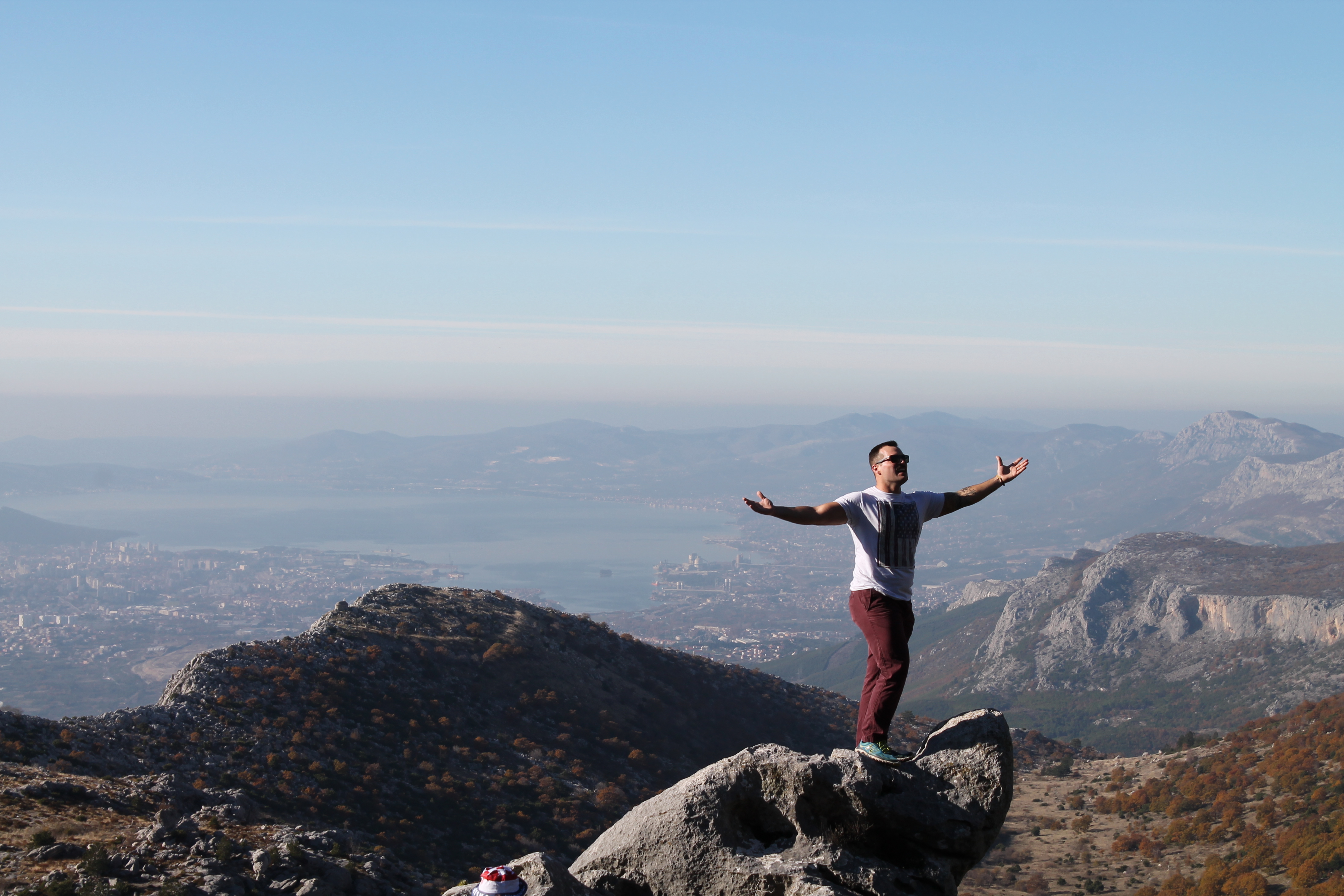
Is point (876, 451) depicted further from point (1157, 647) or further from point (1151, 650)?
point (1157, 647)

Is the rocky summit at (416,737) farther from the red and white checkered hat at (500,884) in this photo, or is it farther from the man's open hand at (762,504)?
the man's open hand at (762,504)

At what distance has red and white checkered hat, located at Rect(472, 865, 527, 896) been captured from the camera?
696 centimetres

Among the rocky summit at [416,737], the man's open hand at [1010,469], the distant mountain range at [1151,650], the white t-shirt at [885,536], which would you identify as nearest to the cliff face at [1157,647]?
the distant mountain range at [1151,650]

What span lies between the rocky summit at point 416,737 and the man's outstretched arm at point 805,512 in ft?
41.6

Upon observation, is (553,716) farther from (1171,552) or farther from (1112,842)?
(1171,552)

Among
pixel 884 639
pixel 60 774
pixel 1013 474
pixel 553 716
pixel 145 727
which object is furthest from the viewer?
pixel 553 716

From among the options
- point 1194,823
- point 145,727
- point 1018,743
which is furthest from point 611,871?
point 1018,743

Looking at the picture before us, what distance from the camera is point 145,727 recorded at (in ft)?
86.9

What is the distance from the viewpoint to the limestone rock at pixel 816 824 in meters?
8.56

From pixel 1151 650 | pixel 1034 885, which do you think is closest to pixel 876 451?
pixel 1034 885

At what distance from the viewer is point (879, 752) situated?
895 cm

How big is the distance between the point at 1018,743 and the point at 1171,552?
507 feet

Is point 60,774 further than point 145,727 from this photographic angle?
No

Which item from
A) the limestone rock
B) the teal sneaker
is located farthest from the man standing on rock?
the limestone rock
